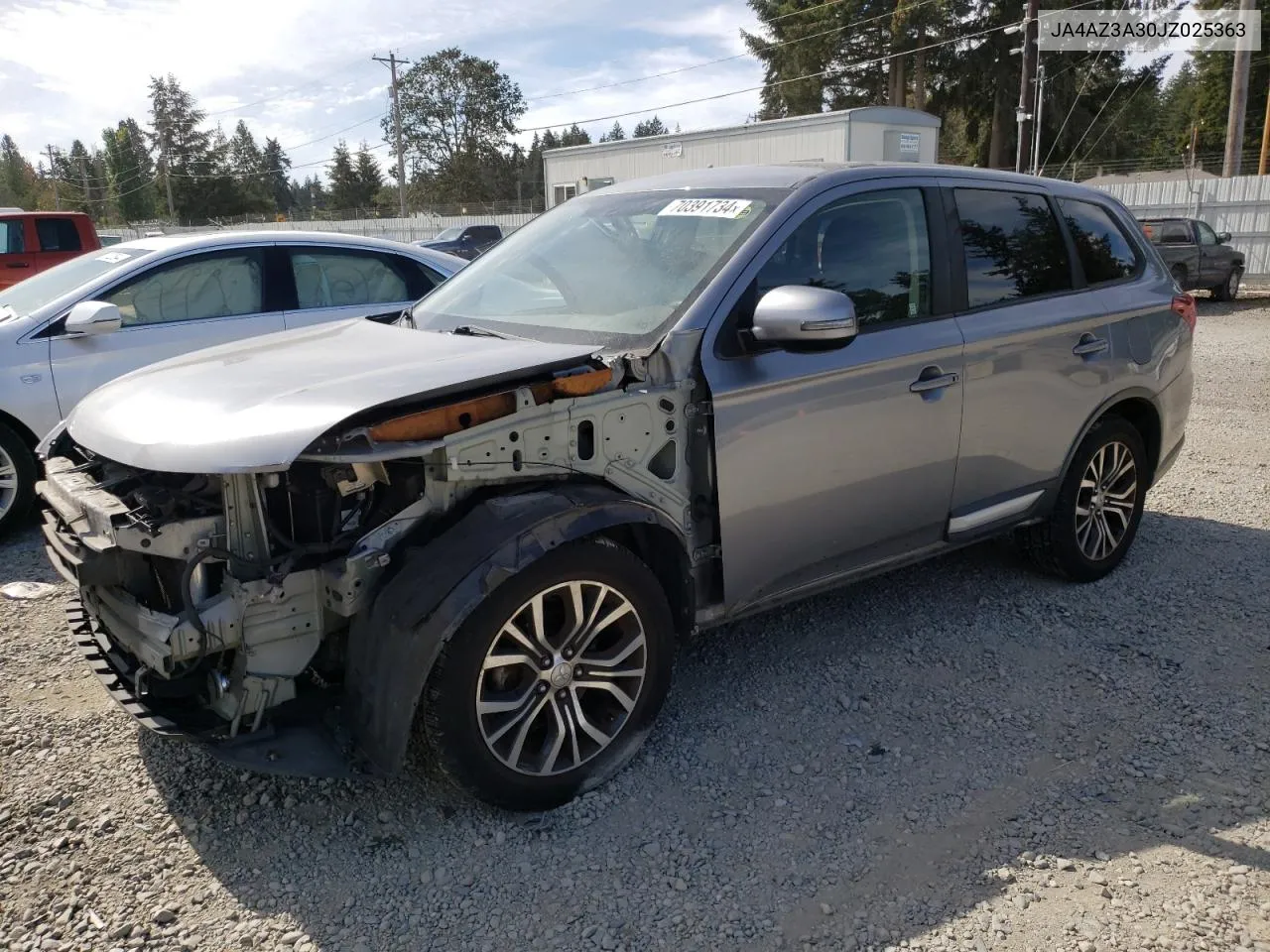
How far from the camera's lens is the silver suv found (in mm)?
2574

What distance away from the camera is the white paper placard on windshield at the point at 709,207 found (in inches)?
136

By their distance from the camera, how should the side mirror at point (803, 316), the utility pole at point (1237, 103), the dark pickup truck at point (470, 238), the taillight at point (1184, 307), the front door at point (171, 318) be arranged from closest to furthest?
the side mirror at point (803, 316), the taillight at point (1184, 307), the front door at point (171, 318), the utility pole at point (1237, 103), the dark pickup truck at point (470, 238)

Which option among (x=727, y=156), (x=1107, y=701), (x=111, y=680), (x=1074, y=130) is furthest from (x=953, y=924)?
(x=1074, y=130)

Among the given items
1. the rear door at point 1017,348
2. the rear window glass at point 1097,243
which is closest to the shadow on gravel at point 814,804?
the rear door at point 1017,348

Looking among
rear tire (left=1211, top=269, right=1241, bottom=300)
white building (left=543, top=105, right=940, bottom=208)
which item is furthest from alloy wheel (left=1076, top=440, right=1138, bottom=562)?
rear tire (left=1211, top=269, right=1241, bottom=300)

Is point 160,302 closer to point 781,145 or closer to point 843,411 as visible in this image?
point 843,411

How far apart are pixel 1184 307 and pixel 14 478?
634cm

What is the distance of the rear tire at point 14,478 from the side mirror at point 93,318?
A: 683 mm

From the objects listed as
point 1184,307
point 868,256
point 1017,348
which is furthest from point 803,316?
point 1184,307

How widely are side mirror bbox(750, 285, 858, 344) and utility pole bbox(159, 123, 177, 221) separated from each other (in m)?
90.1

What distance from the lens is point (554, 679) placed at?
2828 millimetres

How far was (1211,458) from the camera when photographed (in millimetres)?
6883

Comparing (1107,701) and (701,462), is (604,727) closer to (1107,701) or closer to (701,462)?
(701,462)

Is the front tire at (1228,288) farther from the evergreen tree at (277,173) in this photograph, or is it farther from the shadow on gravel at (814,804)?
the evergreen tree at (277,173)
